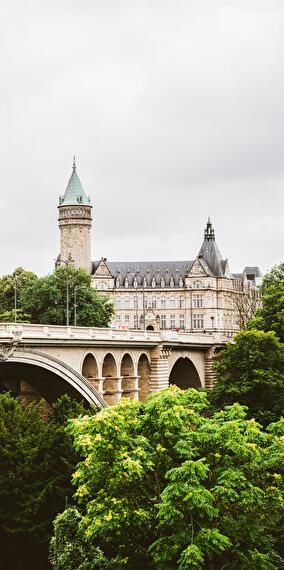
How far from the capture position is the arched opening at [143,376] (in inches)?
2992

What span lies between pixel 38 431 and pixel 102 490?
637 inches

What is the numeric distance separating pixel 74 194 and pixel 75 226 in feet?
18.9

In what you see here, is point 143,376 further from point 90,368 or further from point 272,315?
point 90,368

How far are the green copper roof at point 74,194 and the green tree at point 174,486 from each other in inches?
6218

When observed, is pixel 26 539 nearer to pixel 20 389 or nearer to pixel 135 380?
pixel 20 389

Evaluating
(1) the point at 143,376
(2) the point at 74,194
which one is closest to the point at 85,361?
(1) the point at 143,376

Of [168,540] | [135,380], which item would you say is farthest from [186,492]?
[135,380]

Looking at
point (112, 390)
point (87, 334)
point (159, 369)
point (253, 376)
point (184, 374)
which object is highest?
point (87, 334)

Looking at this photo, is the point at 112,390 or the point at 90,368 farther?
the point at 112,390

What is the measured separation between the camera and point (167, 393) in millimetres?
35094

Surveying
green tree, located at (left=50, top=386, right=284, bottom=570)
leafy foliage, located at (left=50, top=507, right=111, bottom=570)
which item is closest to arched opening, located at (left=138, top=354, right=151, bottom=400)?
leafy foliage, located at (left=50, top=507, right=111, bottom=570)

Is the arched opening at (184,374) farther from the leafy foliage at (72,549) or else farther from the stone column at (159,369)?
the leafy foliage at (72,549)

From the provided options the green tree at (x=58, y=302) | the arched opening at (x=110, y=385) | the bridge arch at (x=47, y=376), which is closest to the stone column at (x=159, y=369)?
the arched opening at (x=110, y=385)

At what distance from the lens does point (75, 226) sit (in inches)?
7559
